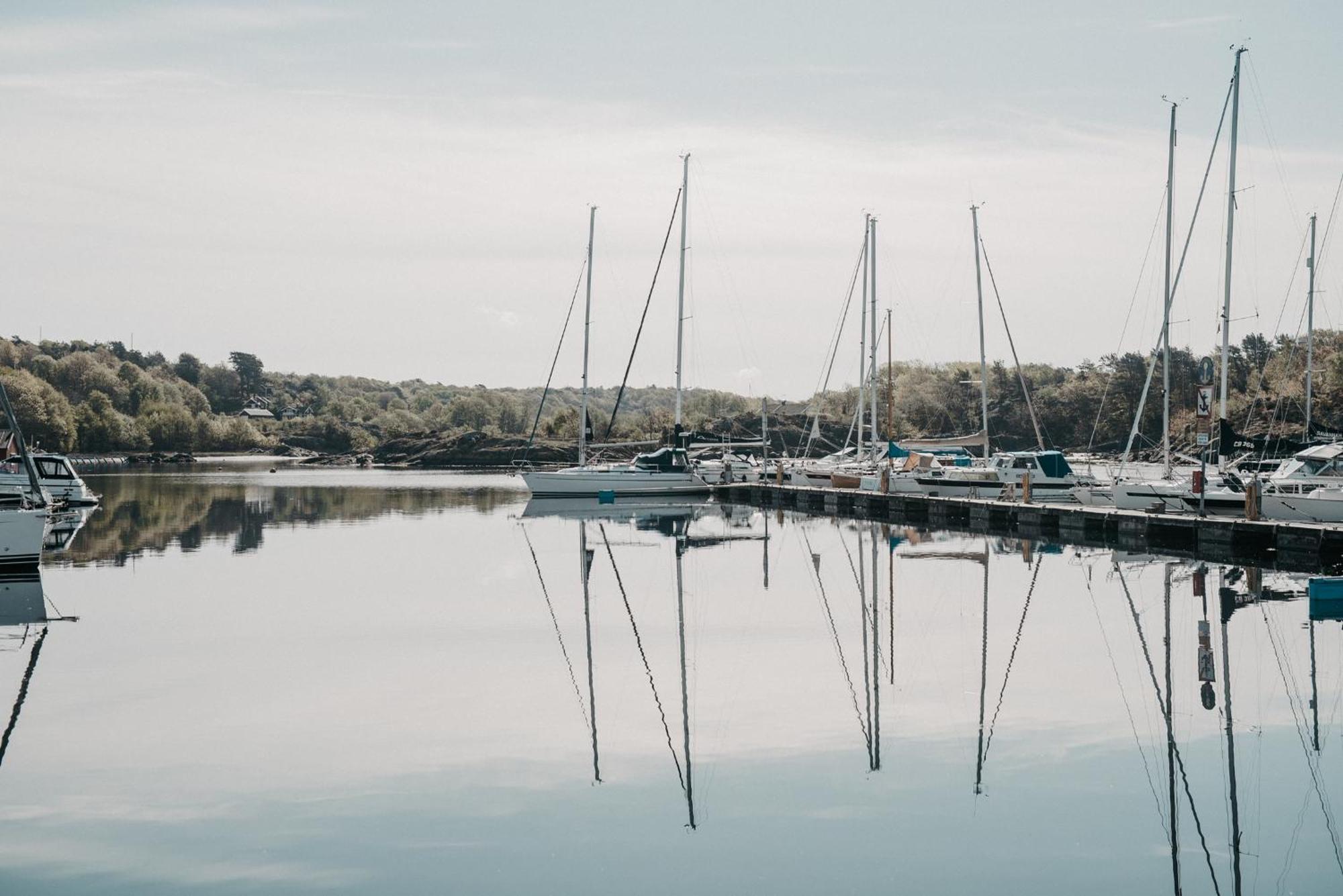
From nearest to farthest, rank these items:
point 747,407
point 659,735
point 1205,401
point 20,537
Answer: point 659,735 < point 20,537 < point 1205,401 < point 747,407

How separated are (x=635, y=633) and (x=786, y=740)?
28.4ft

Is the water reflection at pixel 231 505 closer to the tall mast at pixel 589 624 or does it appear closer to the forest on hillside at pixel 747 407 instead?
the tall mast at pixel 589 624

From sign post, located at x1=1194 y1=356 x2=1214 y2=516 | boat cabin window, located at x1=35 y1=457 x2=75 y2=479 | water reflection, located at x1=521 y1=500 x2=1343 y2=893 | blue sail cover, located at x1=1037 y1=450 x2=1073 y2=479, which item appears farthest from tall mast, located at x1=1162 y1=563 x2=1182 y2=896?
boat cabin window, located at x1=35 y1=457 x2=75 y2=479

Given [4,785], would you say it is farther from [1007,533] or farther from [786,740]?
[1007,533]

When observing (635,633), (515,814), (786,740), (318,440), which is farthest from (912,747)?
(318,440)

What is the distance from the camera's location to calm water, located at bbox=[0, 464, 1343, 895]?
38.2 ft

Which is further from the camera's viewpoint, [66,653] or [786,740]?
[66,653]

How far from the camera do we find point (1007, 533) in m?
44.5

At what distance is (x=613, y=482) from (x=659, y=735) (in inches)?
1782

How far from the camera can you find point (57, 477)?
5175 cm

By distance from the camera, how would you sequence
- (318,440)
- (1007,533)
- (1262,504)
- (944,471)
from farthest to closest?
(318,440) → (944,471) → (1007,533) → (1262,504)

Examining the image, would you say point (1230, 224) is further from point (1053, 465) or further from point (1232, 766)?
point (1232, 766)

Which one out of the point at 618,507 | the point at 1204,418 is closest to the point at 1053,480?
the point at 1204,418

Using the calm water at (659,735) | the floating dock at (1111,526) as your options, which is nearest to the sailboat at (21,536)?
the calm water at (659,735)
